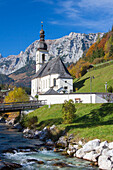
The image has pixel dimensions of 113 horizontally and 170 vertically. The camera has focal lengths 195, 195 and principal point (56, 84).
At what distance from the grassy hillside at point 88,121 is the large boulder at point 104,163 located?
3.66 metres

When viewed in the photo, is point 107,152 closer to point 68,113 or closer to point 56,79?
point 68,113

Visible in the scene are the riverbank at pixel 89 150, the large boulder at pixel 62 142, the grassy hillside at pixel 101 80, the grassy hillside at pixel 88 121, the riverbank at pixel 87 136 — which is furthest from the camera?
the grassy hillside at pixel 101 80

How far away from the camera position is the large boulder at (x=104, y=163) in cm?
1584

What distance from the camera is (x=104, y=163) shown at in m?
16.2

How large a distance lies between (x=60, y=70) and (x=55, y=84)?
514cm

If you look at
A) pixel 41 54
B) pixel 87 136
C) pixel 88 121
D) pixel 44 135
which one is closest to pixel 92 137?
pixel 87 136

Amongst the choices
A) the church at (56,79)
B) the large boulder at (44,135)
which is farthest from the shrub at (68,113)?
the church at (56,79)

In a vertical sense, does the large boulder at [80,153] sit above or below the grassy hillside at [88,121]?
below

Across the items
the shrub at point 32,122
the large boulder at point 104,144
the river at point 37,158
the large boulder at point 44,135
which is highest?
the shrub at point 32,122

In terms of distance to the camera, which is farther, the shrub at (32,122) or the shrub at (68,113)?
the shrub at (32,122)

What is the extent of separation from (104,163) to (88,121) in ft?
46.3

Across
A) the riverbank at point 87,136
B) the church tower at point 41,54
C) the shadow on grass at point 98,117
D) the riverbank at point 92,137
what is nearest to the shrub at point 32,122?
the riverbank at point 87,136

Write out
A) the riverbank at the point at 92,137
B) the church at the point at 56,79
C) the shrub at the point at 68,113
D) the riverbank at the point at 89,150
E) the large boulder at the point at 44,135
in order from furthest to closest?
the church at the point at 56,79
the shrub at the point at 68,113
the large boulder at the point at 44,135
the riverbank at the point at 92,137
the riverbank at the point at 89,150

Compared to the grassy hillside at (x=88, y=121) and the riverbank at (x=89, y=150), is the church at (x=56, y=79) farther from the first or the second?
the riverbank at (x=89, y=150)
